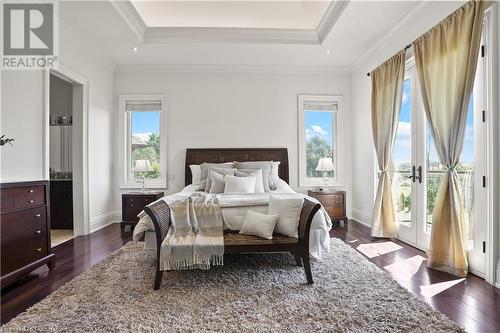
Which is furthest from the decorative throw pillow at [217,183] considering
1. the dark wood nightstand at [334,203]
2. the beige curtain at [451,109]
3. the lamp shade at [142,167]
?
the beige curtain at [451,109]

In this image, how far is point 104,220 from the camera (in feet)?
15.7

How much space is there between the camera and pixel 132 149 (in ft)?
17.4

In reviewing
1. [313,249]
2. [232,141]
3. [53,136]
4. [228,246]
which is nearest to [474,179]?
[313,249]

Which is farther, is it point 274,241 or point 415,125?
point 415,125

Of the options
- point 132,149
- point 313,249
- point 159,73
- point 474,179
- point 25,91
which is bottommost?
point 313,249

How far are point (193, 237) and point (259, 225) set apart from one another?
2.07 feet

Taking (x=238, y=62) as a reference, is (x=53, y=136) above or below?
below

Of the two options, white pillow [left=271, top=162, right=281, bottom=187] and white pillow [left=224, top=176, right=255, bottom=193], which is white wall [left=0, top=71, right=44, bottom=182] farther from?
white pillow [left=271, top=162, right=281, bottom=187]

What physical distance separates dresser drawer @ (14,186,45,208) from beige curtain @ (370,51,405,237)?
4.14m

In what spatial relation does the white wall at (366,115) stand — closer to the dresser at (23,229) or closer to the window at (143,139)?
the window at (143,139)

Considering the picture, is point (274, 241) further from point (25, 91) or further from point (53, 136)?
point (53, 136)

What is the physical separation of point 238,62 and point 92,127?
9.15 feet

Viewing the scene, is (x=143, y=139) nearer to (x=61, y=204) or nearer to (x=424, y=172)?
(x=61, y=204)

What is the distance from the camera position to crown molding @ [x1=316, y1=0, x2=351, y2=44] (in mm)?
3389
